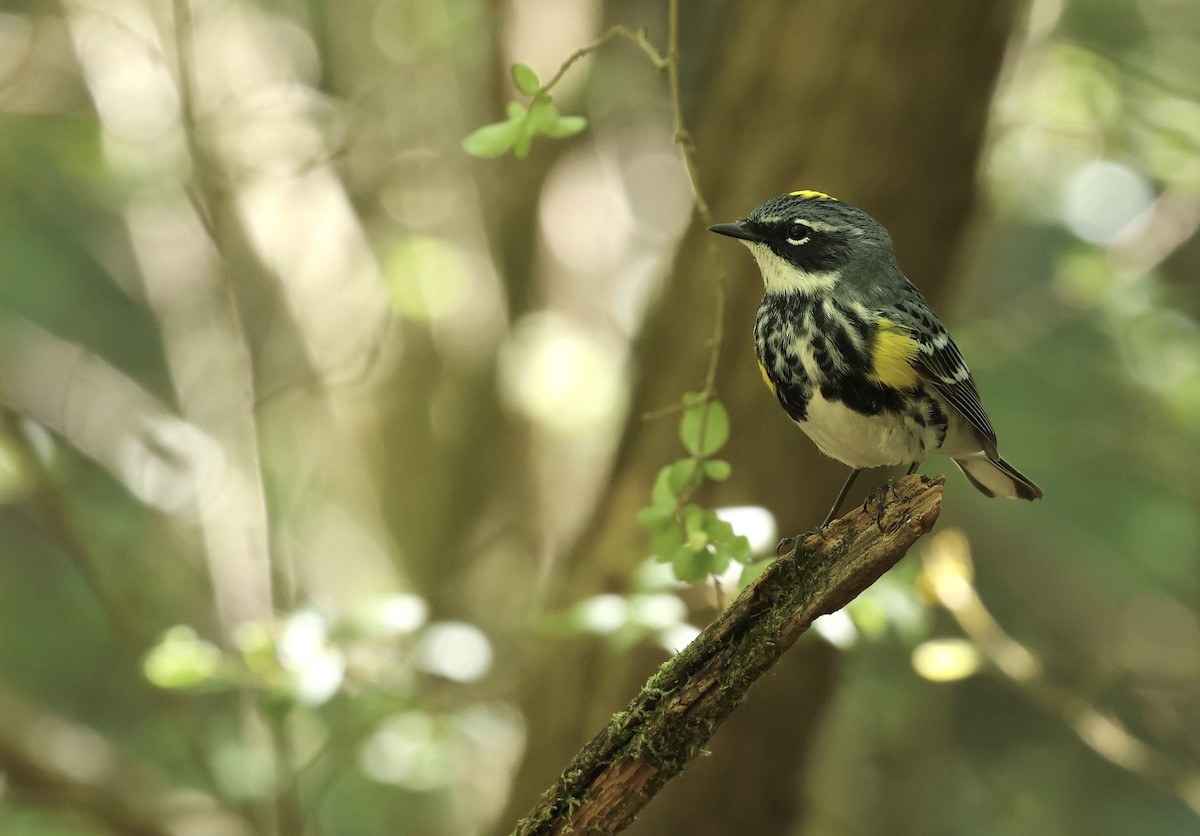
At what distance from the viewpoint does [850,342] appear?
7.98 ft

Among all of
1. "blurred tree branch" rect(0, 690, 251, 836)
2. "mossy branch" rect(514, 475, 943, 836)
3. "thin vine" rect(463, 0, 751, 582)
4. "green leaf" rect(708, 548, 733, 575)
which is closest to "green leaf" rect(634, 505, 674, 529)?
"thin vine" rect(463, 0, 751, 582)

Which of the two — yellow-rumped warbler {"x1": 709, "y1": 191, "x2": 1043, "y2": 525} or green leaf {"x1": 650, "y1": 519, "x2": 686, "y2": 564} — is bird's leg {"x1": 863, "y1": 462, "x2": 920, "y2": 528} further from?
green leaf {"x1": 650, "y1": 519, "x2": 686, "y2": 564}

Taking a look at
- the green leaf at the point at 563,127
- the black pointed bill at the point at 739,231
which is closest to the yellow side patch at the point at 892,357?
the black pointed bill at the point at 739,231

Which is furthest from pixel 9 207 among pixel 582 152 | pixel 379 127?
pixel 582 152

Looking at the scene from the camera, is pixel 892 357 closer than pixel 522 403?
Yes

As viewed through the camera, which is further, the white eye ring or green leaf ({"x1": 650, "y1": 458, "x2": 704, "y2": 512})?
the white eye ring

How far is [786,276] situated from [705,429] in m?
0.56

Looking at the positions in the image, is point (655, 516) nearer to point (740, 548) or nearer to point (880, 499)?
point (740, 548)

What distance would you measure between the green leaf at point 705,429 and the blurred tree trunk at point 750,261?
1.07 metres

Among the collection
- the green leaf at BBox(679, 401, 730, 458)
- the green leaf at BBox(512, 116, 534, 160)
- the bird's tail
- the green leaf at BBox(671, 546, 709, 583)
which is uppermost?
the green leaf at BBox(512, 116, 534, 160)

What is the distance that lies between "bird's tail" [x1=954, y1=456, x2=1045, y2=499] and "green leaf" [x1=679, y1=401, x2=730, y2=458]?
979 millimetres

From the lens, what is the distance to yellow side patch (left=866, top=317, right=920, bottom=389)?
7.84 ft

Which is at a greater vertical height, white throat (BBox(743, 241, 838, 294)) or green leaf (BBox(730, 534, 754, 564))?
white throat (BBox(743, 241, 838, 294))

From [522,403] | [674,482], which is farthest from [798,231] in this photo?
[522,403]
